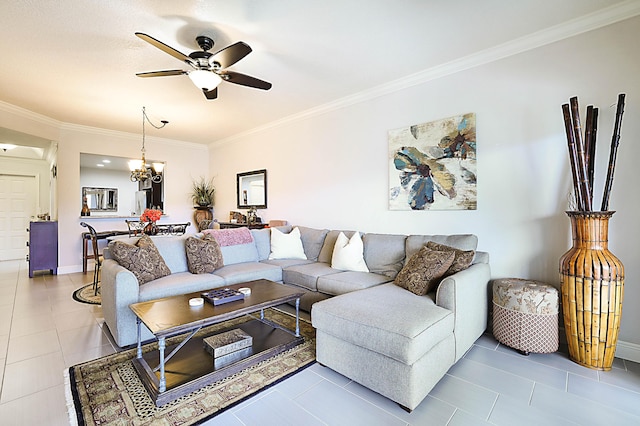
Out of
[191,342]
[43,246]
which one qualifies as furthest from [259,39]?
[43,246]

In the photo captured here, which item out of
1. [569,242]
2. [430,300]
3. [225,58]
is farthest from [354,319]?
[225,58]

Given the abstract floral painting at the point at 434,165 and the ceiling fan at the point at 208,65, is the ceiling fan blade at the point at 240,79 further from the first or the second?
the abstract floral painting at the point at 434,165

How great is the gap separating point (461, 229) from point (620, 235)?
1.19 metres

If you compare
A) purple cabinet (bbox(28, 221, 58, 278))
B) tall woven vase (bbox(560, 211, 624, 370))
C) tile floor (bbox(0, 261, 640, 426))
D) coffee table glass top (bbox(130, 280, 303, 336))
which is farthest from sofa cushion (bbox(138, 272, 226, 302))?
purple cabinet (bbox(28, 221, 58, 278))

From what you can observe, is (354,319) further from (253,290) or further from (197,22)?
(197,22)

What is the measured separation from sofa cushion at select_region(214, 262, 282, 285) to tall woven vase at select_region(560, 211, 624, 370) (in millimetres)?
2795

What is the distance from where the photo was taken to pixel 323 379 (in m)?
2.06

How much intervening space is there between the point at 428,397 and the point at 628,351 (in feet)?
5.92

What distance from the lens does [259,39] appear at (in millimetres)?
2631

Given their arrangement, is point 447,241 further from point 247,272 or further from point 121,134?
point 121,134

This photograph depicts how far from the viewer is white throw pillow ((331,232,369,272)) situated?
11.1ft

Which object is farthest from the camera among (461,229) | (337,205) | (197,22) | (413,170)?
(337,205)

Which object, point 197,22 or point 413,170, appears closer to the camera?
point 197,22

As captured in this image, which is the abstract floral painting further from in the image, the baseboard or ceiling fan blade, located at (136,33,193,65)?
ceiling fan blade, located at (136,33,193,65)
